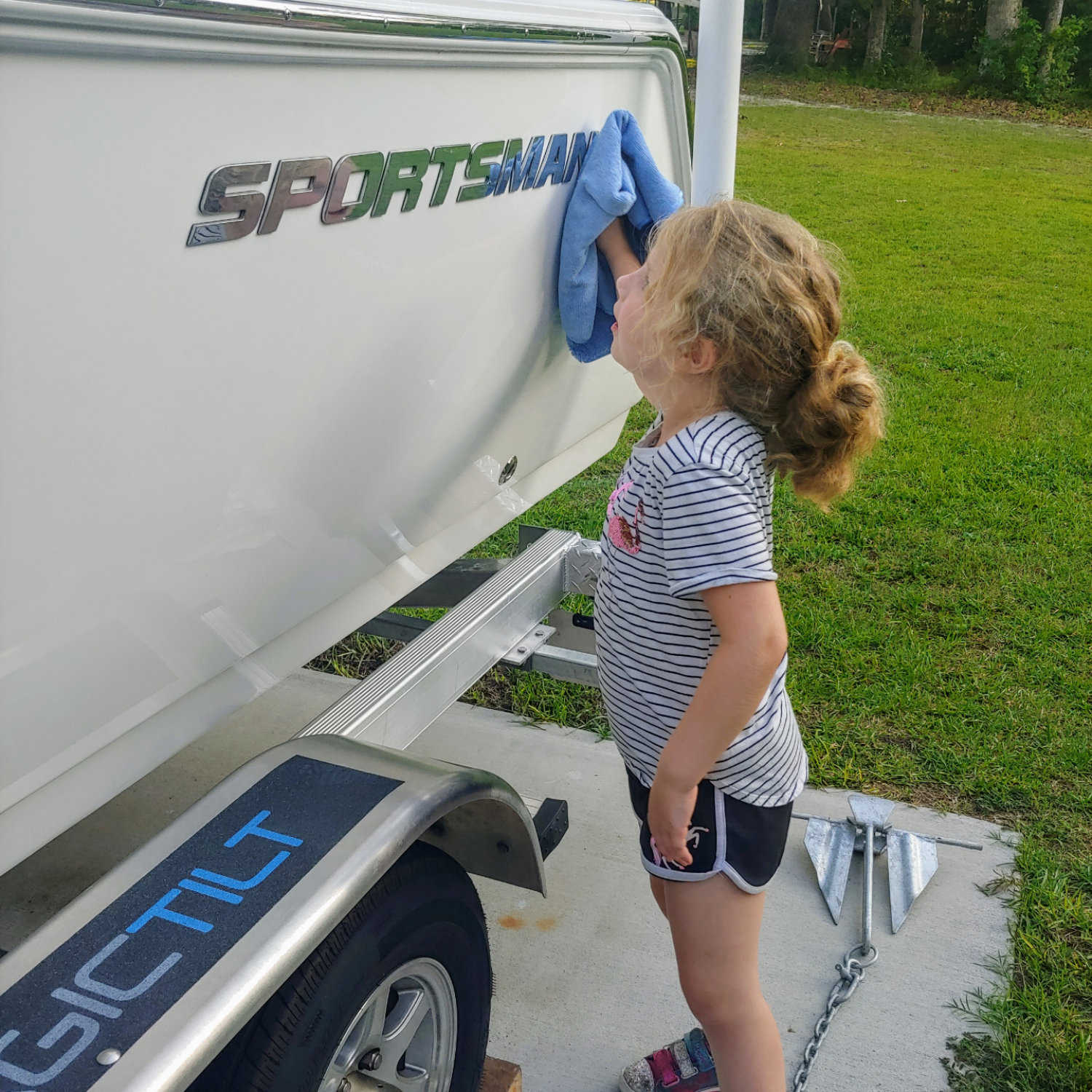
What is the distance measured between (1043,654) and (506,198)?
8.47ft

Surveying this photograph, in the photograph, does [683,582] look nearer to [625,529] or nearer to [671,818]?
[625,529]

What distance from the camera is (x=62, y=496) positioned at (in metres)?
1.25

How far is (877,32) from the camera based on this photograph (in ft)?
77.3

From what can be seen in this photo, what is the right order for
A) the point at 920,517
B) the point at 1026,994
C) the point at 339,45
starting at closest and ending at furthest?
Result: the point at 339,45
the point at 1026,994
the point at 920,517

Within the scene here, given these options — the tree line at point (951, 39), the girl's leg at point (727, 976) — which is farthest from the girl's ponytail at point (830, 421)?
the tree line at point (951, 39)

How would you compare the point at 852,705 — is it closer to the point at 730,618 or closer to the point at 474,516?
the point at 474,516

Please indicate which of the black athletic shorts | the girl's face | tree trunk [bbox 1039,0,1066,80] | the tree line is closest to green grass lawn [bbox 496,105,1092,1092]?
the girl's face

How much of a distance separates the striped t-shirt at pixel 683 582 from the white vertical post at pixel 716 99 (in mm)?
1093

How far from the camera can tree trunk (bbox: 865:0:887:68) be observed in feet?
76.7

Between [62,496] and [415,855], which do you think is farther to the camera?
[415,855]

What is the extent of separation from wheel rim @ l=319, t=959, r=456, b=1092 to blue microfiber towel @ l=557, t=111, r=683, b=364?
123cm

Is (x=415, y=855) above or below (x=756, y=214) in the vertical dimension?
below

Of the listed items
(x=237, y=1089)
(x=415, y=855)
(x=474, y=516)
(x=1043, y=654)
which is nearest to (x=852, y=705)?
(x=1043, y=654)

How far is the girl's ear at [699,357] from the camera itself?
1.55m
